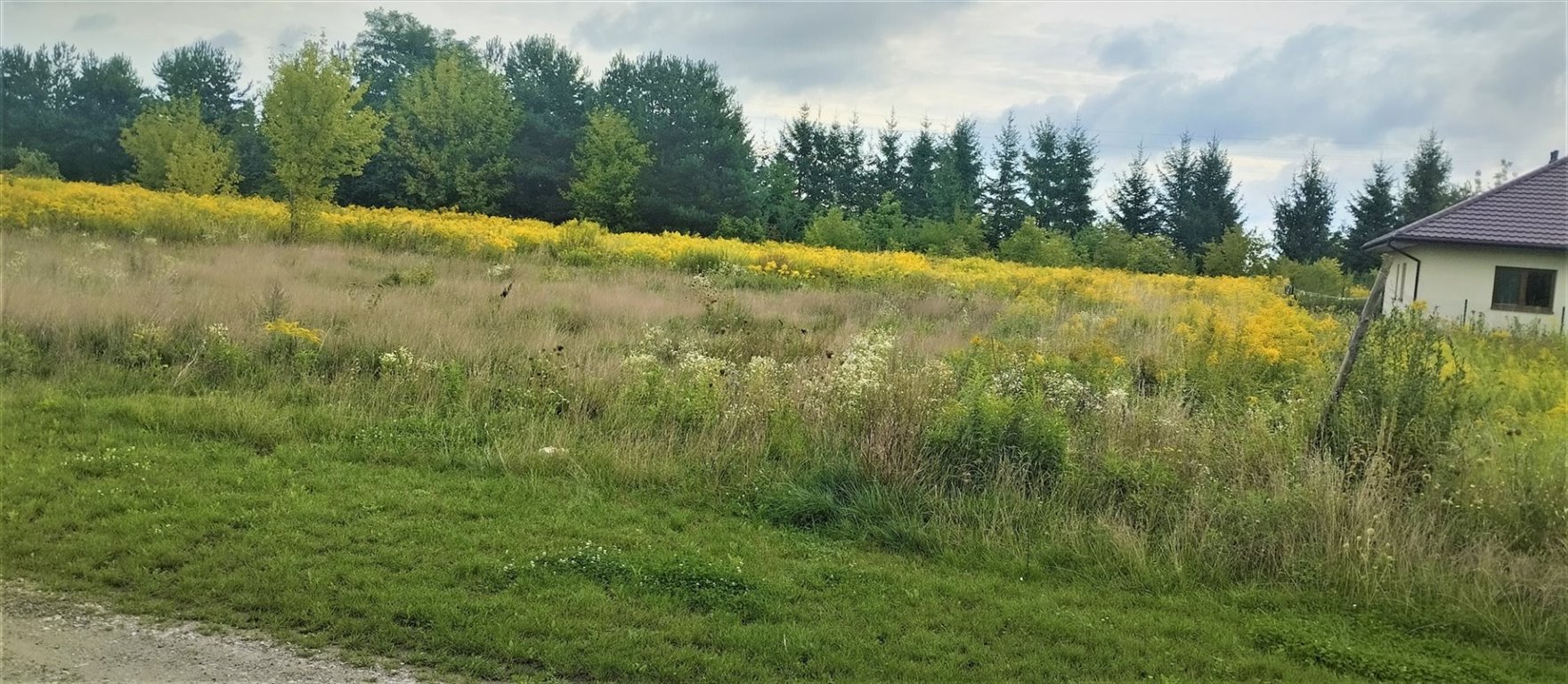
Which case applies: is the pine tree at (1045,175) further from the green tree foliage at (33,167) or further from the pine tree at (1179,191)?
the green tree foliage at (33,167)

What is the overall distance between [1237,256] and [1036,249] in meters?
14.9

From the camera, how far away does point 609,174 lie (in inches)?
1914

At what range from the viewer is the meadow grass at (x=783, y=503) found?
14.4 ft

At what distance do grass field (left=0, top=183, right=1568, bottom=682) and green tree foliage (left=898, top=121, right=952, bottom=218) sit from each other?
51.5m

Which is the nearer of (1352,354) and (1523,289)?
(1352,354)

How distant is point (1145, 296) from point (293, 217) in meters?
20.0

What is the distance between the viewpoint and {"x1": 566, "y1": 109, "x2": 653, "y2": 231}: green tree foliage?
160 feet

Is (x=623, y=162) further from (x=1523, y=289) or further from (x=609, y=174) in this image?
(x=1523, y=289)

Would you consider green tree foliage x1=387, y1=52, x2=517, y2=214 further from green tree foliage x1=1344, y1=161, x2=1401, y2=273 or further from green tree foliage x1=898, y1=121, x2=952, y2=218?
green tree foliage x1=1344, y1=161, x2=1401, y2=273

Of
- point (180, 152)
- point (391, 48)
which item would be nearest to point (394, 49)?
point (391, 48)

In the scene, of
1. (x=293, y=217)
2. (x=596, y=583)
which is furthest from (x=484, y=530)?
(x=293, y=217)

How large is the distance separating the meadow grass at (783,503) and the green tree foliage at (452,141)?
4054cm

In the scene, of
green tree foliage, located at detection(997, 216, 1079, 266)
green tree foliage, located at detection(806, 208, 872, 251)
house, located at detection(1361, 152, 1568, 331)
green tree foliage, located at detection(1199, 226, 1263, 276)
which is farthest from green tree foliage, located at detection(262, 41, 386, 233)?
green tree foliage, located at detection(997, 216, 1079, 266)

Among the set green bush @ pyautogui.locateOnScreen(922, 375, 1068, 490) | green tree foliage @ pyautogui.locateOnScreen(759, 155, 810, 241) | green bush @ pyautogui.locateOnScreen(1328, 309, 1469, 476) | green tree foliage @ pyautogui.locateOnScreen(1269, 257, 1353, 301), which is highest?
green tree foliage @ pyautogui.locateOnScreen(759, 155, 810, 241)
